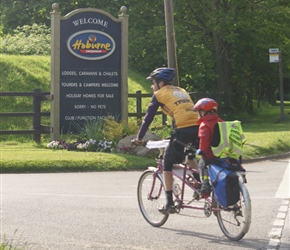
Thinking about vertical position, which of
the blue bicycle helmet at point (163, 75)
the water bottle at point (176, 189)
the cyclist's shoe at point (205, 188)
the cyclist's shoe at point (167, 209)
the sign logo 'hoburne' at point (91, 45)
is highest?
the sign logo 'hoburne' at point (91, 45)

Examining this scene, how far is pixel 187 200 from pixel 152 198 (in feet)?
2.11

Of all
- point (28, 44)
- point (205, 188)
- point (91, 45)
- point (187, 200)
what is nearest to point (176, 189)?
point (187, 200)

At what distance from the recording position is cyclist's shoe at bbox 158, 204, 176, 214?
10.1m

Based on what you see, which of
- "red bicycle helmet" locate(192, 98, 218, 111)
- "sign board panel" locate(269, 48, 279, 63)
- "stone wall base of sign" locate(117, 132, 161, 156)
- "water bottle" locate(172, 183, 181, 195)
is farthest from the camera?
"sign board panel" locate(269, 48, 279, 63)

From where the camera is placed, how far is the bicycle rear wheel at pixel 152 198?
34.4ft

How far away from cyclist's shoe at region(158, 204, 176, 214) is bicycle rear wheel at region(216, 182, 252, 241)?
73 centimetres

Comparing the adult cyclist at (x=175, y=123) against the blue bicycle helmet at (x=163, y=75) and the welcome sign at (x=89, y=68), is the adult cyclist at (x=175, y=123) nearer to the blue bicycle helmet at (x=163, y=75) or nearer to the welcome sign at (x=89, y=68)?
the blue bicycle helmet at (x=163, y=75)

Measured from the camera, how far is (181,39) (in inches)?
1475

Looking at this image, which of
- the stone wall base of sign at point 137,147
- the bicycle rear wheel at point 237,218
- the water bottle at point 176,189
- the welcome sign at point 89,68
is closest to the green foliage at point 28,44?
the welcome sign at point 89,68

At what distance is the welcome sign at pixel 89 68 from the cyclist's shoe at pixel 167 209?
1181 centimetres

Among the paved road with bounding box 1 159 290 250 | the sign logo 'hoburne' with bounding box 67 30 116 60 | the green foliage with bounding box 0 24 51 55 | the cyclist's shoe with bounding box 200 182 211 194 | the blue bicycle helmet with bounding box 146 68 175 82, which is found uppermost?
the green foliage with bounding box 0 24 51 55

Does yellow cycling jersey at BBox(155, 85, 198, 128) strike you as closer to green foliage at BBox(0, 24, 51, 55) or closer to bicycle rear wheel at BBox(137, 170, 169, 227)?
bicycle rear wheel at BBox(137, 170, 169, 227)

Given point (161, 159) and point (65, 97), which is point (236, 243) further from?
point (65, 97)

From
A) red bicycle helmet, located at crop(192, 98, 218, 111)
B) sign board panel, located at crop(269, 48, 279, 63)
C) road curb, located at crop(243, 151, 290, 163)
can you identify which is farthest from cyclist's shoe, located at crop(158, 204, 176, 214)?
sign board panel, located at crop(269, 48, 279, 63)
